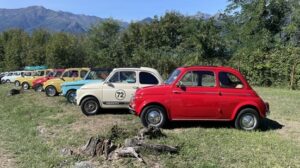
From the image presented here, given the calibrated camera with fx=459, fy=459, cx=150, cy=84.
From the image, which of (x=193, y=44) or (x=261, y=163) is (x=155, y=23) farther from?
(x=261, y=163)

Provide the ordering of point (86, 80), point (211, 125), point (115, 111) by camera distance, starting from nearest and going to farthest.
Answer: point (211, 125) < point (115, 111) < point (86, 80)

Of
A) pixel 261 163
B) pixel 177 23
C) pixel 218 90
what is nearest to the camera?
pixel 261 163

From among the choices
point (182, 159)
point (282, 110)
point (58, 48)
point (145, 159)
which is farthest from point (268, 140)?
point (58, 48)

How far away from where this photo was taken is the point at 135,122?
1343 centimetres

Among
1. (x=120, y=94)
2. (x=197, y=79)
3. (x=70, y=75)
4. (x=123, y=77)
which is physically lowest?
(x=120, y=94)

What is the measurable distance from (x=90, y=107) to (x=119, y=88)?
124 cm

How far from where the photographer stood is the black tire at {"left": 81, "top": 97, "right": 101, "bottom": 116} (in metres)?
15.2

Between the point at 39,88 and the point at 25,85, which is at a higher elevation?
the point at 25,85

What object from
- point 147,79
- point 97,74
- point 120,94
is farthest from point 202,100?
point 97,74

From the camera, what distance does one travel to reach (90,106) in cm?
1523

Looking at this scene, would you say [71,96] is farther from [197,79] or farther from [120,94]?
[197,79]

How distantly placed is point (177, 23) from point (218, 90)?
3532cm

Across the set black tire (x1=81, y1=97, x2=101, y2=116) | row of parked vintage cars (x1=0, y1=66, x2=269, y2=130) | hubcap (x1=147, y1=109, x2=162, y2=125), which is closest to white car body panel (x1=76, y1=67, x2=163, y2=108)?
black tire (x1=81, y1=97, x2=101, y2=116)

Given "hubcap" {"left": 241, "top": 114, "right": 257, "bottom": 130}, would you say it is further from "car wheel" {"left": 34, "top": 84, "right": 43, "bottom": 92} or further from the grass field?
"car wheel" {"left": 34, "top": 84, "right": 43, "bottom": 92}
